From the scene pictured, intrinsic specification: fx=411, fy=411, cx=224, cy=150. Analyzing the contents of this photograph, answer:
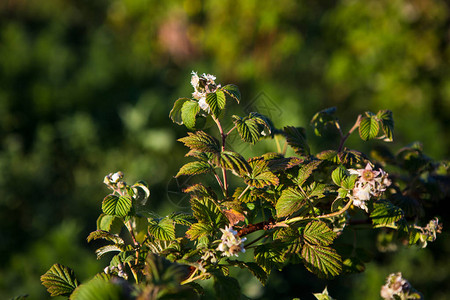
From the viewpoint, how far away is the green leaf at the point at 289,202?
2.35ft

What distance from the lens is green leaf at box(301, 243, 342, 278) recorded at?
28.7 inches

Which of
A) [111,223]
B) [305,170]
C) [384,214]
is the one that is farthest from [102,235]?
[384,214]

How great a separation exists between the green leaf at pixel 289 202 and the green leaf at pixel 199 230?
132mm

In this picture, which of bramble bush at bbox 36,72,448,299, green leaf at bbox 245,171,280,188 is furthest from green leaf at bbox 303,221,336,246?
green leaf at bbox 245,171,280,188

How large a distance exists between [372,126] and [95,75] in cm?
414

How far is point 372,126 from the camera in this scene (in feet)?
2.93

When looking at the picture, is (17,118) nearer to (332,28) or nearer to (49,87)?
(49,87)

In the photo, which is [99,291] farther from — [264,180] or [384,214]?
[384,214]

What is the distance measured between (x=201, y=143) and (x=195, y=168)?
0.15 ft

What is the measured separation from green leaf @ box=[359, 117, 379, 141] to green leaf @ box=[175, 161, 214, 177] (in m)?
0.35

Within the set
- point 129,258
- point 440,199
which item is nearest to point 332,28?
point 440,199

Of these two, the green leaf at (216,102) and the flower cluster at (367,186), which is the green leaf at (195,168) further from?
the flower cluster at (367,186)

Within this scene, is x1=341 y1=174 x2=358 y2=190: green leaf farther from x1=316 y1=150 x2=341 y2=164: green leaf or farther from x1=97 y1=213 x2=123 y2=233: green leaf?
x1=97 y1=213 x2=123 y2=233: green leaf

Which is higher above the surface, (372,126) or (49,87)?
(49,87)
